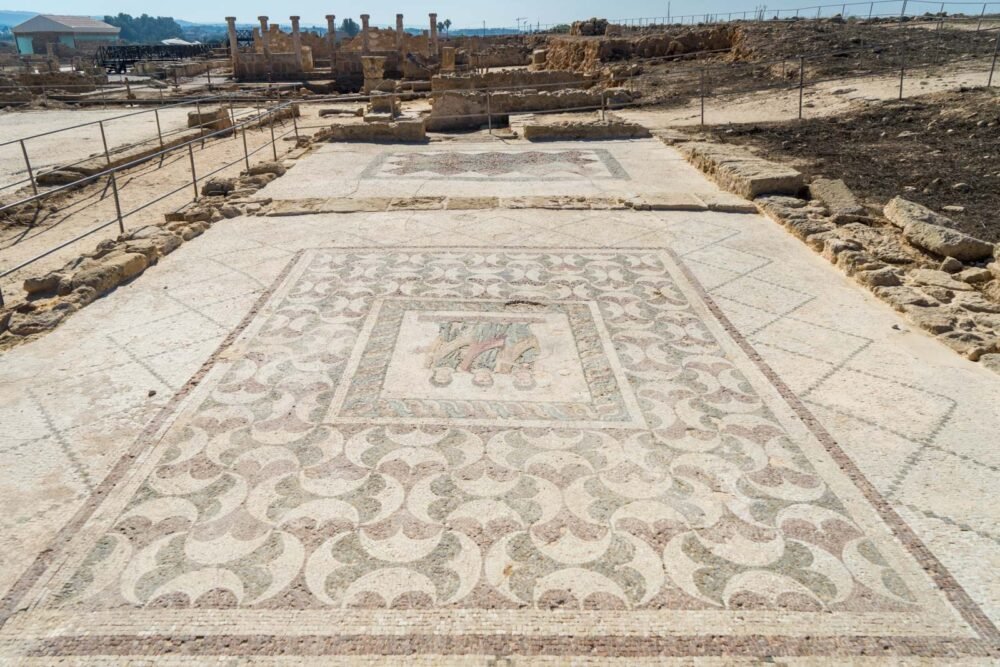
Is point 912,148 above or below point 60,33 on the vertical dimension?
below

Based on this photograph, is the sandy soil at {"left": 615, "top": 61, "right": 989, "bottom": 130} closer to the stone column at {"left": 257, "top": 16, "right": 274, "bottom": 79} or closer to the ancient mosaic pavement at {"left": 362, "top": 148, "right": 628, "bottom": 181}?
the ancient mosaic pavement at {"left": 362, "top": 148, "right": 628, "bottom": 181}

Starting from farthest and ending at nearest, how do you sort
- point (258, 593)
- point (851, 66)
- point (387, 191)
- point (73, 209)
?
point (851, 66)
point (73, 209)
point (387, 191)
point (258, 593)

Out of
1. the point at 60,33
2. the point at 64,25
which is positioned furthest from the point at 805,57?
the point at 64,25

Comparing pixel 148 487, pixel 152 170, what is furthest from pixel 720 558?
pixel 152 170

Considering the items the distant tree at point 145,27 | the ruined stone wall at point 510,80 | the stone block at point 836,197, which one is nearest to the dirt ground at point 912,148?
the stone block at point 836,197

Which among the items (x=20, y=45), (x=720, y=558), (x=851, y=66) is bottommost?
(x=720, y=558)

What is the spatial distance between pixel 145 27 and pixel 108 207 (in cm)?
16501

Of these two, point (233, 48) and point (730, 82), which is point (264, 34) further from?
point (730, 82)

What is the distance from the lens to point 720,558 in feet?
7.25

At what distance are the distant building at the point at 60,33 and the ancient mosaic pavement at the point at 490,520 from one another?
61.9 metres

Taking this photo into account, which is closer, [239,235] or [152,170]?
[239,235]

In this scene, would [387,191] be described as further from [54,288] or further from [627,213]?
[54,288]

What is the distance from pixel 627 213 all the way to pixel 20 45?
7573 centimetres

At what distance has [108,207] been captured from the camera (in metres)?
8.09
